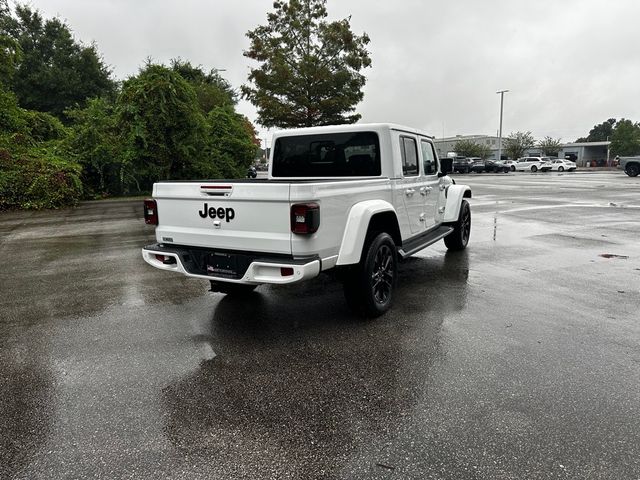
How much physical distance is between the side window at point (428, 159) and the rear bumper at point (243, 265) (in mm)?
3036

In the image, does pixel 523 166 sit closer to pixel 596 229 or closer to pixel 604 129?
pixel 596 229

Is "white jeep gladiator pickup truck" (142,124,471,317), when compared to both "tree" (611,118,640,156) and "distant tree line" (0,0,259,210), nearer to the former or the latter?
"distant tree line" (0,0,259,210)

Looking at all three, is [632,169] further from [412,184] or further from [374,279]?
[374,279]

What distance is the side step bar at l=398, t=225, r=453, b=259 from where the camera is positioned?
17.4ft

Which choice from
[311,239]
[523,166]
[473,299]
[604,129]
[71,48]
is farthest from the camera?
[604,129]

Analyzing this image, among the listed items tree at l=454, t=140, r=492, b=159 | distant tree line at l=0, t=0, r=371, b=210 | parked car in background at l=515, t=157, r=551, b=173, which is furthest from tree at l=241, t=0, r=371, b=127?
tree at l=454, t=140, r=492, b=159

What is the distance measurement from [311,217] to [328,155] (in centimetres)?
203

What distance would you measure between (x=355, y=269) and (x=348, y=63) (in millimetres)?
26005

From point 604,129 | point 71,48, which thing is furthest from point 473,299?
point 604,129

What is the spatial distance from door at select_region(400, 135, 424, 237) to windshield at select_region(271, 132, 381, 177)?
454 millimetres

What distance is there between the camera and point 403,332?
438cm

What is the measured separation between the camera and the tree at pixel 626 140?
2613 inches

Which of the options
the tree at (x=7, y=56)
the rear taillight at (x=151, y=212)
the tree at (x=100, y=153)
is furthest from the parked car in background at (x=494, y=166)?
the rear taillight at (x=151, y=212)

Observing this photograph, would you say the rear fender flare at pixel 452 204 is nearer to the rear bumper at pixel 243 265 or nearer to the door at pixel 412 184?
the door at pixel 412 184
